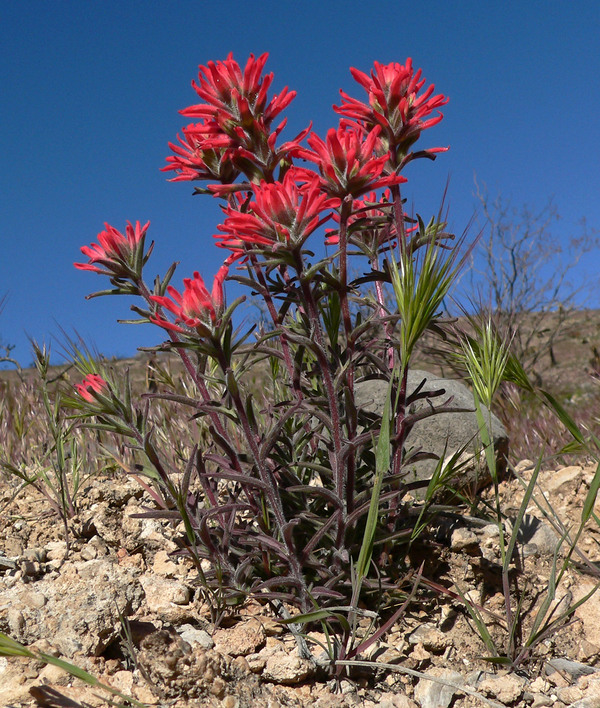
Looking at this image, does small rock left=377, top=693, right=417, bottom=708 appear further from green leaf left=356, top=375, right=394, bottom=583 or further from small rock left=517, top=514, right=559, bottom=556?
small rock left=517, top=514, right=559, bottom=556

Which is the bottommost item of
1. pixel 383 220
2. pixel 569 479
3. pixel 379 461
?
pixel 569 479

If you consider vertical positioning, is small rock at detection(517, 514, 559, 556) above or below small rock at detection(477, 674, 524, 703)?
above

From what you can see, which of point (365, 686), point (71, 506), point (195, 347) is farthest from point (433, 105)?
point (71, 506)

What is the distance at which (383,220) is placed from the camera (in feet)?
6.16

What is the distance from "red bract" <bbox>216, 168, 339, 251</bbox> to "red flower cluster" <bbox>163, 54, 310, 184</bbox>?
0.75 ft

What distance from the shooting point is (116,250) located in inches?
78.6

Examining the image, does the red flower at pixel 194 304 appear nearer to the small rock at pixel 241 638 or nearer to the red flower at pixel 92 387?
the red flower at pixel 92 387

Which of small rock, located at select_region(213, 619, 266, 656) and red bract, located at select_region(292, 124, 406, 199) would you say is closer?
red bract, located at select_region(292, 124, 406, 199)

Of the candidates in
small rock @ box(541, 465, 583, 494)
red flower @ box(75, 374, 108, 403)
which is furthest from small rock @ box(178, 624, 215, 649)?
small rock @ box(541, 465, 583, 494)

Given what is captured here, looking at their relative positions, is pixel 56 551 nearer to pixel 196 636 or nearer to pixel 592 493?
pixel 196 636

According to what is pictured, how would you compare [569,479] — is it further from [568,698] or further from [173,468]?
[173,468]

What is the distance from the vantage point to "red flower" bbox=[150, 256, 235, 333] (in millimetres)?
1661

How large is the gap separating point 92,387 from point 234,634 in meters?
0.98

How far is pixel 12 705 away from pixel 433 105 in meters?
2.09
